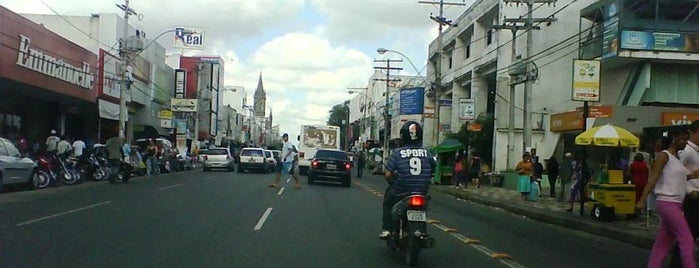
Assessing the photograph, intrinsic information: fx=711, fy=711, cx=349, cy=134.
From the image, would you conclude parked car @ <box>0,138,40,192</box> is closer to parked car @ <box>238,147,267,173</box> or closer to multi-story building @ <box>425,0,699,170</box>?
multi-story building @ <box>425,0,699,170</box>

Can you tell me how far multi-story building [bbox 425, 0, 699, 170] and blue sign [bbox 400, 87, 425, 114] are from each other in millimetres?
8293

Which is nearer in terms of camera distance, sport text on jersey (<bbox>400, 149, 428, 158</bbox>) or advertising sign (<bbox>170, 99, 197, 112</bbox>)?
sport text on jersey (<bbox>400, 149, 428, 158</bbox>)

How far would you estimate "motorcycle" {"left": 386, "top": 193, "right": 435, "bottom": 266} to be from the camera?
852cm

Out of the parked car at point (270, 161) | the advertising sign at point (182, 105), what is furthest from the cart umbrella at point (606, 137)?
the advertising sign at point (182, 105)

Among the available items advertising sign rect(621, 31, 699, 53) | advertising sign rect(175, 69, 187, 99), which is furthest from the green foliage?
advertising sign rect(175, 69, 187, 99)

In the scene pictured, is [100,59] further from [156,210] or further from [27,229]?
[27,229]

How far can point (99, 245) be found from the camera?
9.66 meters

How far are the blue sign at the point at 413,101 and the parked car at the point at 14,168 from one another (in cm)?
3689

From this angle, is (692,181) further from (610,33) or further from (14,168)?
(610,33)

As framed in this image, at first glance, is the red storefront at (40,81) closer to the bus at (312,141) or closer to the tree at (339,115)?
the bus at (312,141)

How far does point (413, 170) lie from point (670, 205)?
9.55ft

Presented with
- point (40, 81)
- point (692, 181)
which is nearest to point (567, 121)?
point (40, 81)

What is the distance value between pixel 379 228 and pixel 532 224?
4982 mm

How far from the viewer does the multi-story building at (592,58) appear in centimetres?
2830
